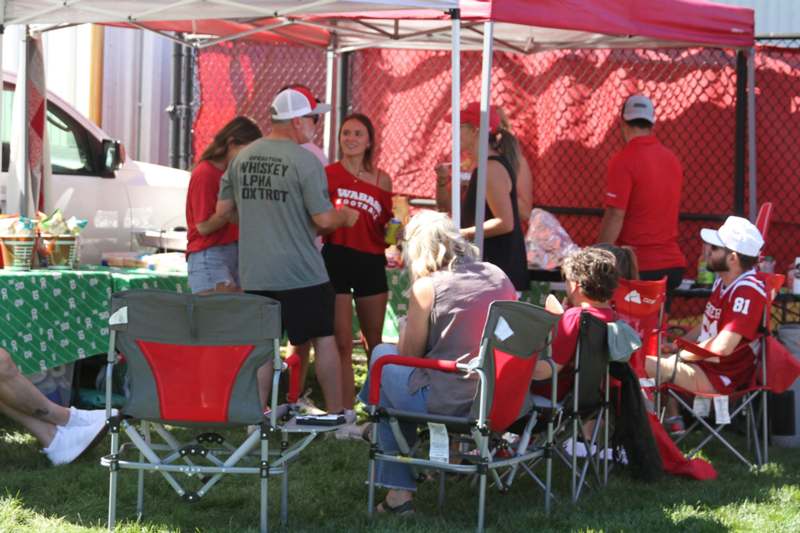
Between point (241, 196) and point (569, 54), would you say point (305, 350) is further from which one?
point (569, 54)

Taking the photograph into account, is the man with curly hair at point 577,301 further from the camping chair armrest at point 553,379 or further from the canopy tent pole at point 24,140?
the canopy tent pole at point 24,140

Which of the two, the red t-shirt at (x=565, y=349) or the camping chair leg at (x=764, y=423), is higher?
the red t-shirt at (x=565, y=349)

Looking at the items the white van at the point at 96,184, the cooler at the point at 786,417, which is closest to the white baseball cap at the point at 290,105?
the cooler at the point at 786,417

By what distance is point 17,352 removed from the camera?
17.4 feet

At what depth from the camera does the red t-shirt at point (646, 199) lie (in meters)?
6.23

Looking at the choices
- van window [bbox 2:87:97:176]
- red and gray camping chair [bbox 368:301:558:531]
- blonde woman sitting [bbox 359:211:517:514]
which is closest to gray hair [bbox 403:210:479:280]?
blonde woman sitting [bbox 359:211:517:514]

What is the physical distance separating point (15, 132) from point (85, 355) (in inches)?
61.2

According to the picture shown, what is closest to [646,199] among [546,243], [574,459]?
[546,243]

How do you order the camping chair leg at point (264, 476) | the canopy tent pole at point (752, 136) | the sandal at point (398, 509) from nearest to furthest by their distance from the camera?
1. the camping chair leg at point (264, 476)
2. the sandal at point (398, 509)
3. the canopy tent pole at point (752, 136)

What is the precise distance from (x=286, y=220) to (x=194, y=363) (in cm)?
120

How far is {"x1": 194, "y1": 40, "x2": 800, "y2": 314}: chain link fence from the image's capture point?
7.90 metres

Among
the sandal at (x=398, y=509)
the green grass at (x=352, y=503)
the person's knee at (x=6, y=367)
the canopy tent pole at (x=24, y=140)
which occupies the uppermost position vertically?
the canopy tent pole at (x=24, y=140)

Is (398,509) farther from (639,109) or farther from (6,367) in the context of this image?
(639,109)

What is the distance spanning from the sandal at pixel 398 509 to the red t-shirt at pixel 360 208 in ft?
5.44
